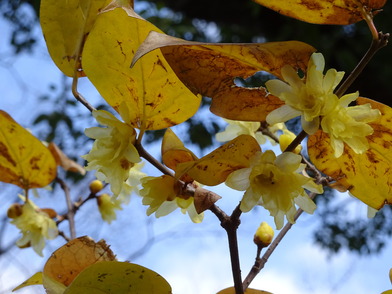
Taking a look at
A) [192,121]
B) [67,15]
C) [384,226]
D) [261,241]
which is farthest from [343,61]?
[67,15]

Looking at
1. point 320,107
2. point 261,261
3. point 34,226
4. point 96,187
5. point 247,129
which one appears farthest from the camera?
point 96,187

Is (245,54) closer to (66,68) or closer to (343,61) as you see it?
(66,68)

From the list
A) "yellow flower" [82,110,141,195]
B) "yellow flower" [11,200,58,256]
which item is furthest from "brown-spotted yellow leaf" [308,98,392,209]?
"yellow flower" [11,200,58,256]

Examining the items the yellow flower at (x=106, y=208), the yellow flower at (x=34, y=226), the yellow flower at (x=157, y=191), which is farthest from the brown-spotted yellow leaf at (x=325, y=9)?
the yellow flower at (x=106, y=208)

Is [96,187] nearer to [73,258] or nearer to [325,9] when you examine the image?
[73,258]

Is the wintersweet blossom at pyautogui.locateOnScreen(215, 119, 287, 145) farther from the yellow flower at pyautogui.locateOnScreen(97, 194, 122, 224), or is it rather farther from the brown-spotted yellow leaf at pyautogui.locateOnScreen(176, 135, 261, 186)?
the yellow flower at pyautogui.locateOnScreen(97, 194, 122, 224)

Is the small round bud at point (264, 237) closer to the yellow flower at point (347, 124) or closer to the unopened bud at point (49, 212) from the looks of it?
the yellow flower at point (347, 124)

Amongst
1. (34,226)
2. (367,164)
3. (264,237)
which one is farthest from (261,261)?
(34,226)
